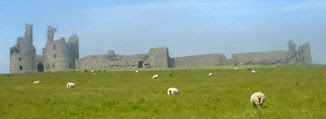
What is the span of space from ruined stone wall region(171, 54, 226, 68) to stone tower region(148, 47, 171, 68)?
184 cm

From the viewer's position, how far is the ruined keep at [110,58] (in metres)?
48.4

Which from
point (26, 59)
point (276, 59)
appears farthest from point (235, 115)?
point (26, 59)

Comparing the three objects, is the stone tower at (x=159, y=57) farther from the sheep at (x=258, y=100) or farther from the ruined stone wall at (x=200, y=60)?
the sheep at (x=258, y=100)

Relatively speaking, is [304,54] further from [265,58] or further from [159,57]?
[159,57]

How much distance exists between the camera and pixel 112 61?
55562mm

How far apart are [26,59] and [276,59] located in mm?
42423

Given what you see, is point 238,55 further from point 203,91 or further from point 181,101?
point 181,101

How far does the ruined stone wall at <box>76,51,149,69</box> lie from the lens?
54156mm

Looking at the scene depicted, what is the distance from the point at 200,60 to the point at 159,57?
6.61m

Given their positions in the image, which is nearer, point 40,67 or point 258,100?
point 258,100

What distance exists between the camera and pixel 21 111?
38.8ft

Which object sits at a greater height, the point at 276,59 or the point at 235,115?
the point at 276,59

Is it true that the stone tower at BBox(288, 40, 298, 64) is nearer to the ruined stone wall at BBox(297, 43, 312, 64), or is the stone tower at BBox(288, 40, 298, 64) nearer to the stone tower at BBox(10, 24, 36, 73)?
the ruined stone wall at BBox(297, 43, 312, 64)

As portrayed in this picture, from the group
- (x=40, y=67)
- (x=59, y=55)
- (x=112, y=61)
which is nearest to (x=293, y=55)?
(x=112, y=61)
